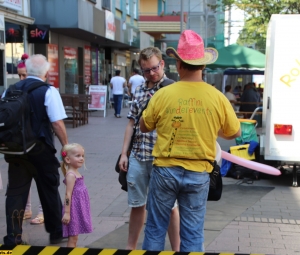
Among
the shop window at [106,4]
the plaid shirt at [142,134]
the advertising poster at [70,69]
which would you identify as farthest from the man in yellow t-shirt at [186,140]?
the shop window at [106,4]

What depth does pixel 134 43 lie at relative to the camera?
26.2 meters

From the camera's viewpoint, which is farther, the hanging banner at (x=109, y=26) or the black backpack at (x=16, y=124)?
the hanging banner at (x=109, y=26)

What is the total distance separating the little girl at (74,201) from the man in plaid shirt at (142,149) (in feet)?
1.45

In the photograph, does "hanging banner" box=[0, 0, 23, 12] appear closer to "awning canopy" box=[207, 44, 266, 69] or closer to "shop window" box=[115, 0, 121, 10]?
"awning canopy" box=[207, 44, 266, 69]

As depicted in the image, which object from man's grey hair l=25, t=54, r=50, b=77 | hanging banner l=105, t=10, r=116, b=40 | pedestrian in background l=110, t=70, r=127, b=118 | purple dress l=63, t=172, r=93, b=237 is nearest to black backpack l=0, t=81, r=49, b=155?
man's grey hair l=25, t=54, r=50, b=77

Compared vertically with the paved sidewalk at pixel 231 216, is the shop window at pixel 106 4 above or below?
above

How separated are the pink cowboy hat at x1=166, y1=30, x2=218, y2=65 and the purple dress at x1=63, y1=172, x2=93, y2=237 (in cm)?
165

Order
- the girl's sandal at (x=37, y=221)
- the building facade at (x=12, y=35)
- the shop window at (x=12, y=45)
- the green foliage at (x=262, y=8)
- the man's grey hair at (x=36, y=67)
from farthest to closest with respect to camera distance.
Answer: the green foliage at (x=262, y=8), the shop window at (x=12, y=45), the building facade at (x=12, y=35), the girl's sandal at (x=37, y=221), the man's grey hair at (x=36, y=67)

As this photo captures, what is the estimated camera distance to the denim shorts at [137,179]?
4328 mm

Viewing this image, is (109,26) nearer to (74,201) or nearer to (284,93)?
(284,93)

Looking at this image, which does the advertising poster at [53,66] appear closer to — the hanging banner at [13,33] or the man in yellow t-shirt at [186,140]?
the hanging banner at [13,33]

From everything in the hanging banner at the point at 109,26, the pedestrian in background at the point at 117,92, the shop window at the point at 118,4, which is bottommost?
the pedestrian in background at the point at 117,92

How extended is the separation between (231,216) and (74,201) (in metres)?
2.43

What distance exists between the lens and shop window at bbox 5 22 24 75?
14539mm
